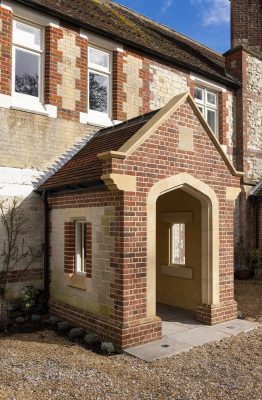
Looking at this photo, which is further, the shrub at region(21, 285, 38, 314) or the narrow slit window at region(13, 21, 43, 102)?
the narrow slit window at region(13, 21, 43, 102)

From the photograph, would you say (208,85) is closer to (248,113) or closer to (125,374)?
(248,113)

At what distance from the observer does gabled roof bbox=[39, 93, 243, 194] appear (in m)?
6.52

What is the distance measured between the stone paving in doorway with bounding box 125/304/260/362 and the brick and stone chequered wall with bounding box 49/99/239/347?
0.63 feet

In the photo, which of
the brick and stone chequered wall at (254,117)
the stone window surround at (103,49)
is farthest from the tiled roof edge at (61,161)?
the brick and stone chequered wall at (254,117)

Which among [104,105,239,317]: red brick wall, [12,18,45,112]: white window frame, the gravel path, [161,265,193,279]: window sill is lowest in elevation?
the gravel path

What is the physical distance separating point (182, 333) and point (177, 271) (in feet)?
6.91

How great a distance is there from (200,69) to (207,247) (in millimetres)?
7188

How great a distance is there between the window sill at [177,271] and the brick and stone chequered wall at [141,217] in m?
1.00

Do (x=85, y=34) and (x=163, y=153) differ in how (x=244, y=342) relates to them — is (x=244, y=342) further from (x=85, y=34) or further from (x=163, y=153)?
(x=85, y=34)

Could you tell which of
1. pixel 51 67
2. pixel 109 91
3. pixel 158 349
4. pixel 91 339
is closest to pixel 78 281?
pixel 91 339

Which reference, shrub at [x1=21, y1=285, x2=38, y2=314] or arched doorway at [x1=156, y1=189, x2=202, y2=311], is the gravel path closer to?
shrub at [x1=21, y1=285, x2=38, y2=314]

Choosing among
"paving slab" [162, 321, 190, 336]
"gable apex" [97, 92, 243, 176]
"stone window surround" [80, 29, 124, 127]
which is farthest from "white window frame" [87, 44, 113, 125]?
"paving slab" [162, 321, 190, 336]

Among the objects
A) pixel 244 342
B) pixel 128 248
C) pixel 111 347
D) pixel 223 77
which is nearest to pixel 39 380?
pixel 111 347

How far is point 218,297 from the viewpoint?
7.65 metres
